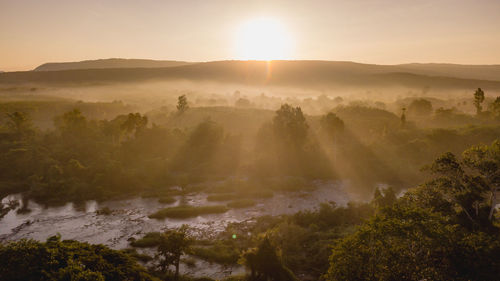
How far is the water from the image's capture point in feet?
146

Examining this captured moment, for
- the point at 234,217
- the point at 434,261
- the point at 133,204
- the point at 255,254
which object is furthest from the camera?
the point at 133,204

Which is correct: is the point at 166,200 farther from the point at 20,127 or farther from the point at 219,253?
the point at 20,127

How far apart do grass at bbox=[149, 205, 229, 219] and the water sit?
113cm

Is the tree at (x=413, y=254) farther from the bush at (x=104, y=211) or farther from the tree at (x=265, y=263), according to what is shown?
the bush at (x=104, y=211)

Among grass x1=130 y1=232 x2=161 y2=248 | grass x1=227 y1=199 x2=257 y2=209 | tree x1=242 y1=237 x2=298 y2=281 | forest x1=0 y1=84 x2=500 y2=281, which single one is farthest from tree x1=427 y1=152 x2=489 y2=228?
grass x1=130 y1=232 x2=161 y2=248

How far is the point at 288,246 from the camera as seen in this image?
133 feet

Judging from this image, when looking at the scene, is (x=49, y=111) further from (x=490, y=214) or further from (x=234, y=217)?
(x=490, y=214)

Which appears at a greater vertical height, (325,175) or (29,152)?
(29,152)

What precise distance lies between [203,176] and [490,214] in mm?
54812

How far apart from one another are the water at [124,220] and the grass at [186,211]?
1134 millimetres

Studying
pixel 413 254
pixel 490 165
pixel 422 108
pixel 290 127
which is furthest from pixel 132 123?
pixel 422 108

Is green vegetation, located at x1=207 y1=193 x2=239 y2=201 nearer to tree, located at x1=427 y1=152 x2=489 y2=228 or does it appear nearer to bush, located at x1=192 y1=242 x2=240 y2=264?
bush, located at x1=192 y1=242 x2=240 y2=264

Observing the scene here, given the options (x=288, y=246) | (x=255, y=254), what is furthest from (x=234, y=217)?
(x=255, y=254)

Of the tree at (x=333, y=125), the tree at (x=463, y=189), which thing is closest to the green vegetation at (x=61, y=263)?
the tree at (x=463, y=189)
